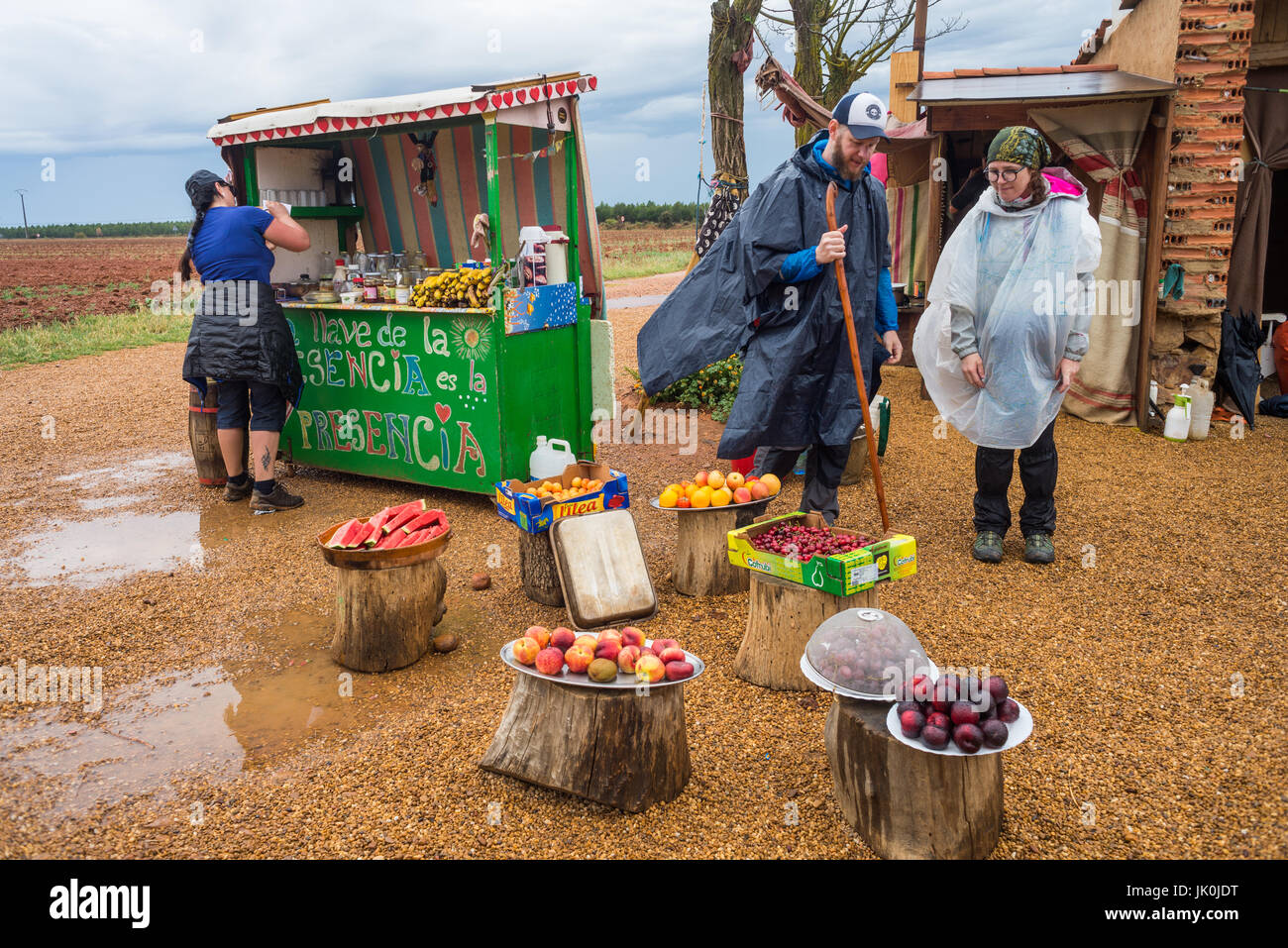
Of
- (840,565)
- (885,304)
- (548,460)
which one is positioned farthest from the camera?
(548,460)

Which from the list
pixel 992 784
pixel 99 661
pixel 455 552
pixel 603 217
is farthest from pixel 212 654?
pixel 603 217

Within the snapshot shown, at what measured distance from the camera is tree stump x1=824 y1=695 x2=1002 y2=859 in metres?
2.56

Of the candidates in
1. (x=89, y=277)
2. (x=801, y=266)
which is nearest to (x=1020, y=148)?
(x=801, y=266)

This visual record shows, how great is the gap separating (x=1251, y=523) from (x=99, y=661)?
6.17 meters

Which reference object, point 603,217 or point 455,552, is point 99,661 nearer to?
point 455,552

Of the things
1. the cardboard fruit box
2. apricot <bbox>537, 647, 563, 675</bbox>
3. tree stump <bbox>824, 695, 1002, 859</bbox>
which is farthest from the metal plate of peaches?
the cardboard fruit box

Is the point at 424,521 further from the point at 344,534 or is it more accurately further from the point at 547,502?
the point at 547,502

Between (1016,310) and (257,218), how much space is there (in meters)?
4.49

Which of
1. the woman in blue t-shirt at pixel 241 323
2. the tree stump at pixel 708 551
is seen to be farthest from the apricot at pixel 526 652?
the woman in blue t-shirt at pixel 241 323

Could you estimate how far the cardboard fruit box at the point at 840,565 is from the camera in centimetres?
354

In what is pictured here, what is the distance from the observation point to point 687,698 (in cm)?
371

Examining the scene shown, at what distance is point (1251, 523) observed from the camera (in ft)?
18.5

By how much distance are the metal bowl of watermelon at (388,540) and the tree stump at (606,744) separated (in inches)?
45.3

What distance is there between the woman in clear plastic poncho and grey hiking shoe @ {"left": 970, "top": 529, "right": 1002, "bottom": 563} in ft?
0.04
